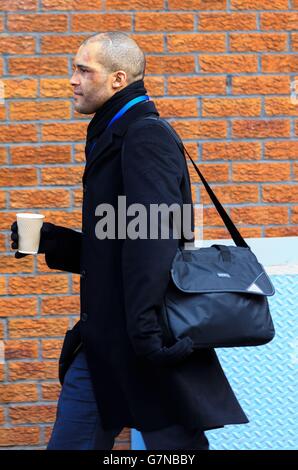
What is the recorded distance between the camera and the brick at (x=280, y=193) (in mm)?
4438

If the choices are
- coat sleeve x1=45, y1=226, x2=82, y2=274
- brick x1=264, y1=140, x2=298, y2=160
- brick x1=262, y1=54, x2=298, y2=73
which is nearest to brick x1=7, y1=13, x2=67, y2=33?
brick x1=262, y1=54, x2=298, y2=73

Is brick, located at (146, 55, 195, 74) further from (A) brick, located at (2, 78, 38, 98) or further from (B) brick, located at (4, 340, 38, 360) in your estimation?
(B) brick, located at (4, 340, 38, 360)

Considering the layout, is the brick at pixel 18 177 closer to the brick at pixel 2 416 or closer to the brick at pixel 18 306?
the brick at pixel 18 306

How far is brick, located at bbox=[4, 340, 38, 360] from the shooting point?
4379 mm

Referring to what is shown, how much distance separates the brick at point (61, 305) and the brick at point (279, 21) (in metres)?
1.55

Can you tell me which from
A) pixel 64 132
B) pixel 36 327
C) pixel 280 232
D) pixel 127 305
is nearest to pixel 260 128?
pixel 280 232

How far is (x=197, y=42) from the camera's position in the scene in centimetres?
435

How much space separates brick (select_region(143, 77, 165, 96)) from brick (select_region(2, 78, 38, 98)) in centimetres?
51

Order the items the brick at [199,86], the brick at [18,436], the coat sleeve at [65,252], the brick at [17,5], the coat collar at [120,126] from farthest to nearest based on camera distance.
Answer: the brick at [18,436] → the brick at [199,86] → the brick at [17,5] → the coat sleeve at [65,252] → the coat collar at [120,126]

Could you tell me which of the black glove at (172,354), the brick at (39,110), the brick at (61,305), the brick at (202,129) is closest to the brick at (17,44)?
the brick at (39,110)

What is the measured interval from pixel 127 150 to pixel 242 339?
68cm

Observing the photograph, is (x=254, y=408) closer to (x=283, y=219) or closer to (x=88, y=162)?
(x=283, y=219)

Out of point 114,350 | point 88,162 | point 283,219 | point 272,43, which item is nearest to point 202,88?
point 272,43

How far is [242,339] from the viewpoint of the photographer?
2898 millimetres
